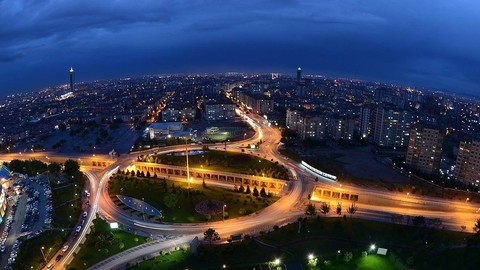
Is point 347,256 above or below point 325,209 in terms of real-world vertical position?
below

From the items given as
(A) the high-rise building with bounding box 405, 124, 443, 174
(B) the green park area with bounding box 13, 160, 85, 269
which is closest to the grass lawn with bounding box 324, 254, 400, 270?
(A) the high-rise building with bounding box 405, 124, 443, 174

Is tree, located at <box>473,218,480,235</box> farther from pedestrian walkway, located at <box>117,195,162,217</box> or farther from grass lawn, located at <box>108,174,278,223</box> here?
pedestrian walkway, located at <box>117,195,162,217</box>

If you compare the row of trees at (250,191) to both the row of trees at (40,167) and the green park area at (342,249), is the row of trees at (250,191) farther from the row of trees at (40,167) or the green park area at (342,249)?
the row of trees at (40,167)

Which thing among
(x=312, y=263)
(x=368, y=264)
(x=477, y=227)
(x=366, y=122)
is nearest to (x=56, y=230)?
(x=312, y=263)

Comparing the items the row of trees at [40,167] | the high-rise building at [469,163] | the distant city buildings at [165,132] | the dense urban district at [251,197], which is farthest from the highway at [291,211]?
the distant city buildings at [165,132]

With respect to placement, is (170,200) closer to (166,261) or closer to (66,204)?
(166,261)

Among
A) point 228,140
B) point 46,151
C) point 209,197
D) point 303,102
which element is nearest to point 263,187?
point 209,197
